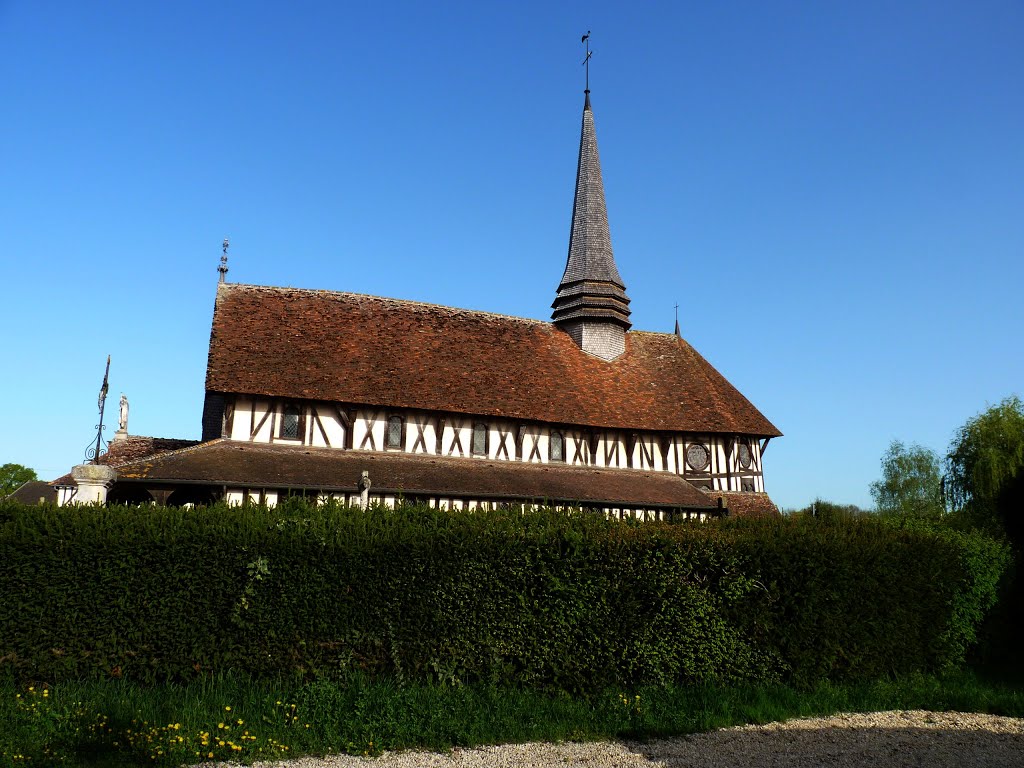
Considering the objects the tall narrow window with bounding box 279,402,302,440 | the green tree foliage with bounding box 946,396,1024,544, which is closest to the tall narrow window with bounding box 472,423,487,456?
the tall narrow window with bounding box 279,402,302,440

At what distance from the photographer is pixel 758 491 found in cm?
2408

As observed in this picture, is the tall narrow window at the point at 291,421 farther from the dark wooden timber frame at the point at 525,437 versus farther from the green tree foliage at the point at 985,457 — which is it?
the green tree foliage at the point at 985,457

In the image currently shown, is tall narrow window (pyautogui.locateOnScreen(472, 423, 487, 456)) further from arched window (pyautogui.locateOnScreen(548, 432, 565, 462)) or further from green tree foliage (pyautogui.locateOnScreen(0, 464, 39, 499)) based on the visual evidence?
green tree foliage (pyautogui.locateOnScreen(0, 464, 39, 499))

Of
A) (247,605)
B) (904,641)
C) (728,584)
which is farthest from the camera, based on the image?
(904,641)

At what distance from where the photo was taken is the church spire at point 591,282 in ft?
88.2

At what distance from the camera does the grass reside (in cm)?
617

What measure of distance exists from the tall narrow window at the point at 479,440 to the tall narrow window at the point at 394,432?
2154mm

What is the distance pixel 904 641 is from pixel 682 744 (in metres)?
4.32

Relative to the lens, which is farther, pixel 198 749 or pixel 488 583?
pixel 488 583

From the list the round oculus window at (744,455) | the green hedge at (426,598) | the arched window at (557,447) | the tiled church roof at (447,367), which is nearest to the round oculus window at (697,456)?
the tiled church roof at (447,367)

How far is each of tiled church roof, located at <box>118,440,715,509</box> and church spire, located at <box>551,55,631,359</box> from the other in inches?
254

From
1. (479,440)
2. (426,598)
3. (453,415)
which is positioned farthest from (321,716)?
(479,440)

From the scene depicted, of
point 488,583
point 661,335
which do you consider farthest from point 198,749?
point 661,335

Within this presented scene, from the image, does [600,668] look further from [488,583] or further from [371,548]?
[371,548]
